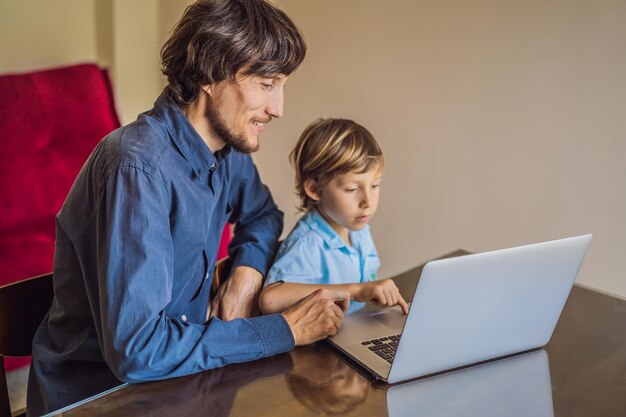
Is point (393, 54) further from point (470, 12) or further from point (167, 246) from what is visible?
point (167, 246)

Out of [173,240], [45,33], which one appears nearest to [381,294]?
[173,240]

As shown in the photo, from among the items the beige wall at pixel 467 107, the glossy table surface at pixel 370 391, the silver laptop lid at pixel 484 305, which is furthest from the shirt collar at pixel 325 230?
the beige wall at pixel 467 107

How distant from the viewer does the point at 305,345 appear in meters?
1.15

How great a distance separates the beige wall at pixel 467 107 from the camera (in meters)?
2.01

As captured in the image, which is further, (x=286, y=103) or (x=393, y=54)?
(x=286, y=103)

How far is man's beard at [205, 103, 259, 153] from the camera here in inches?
50.6

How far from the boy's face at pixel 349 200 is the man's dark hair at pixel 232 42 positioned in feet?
1.17

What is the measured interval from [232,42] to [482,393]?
0.69 metres

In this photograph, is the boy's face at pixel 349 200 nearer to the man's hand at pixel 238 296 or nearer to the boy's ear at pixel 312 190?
the boy's ear at pixel 312 190

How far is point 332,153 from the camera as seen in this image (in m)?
1.55

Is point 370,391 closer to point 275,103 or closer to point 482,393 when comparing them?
point 482,393

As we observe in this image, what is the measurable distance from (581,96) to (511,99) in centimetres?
23

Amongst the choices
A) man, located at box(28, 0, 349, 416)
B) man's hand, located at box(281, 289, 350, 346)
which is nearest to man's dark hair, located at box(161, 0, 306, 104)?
man, located at box(28, 0, 349, 416)

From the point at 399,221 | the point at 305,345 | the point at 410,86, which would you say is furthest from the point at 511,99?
the point at 305,345
